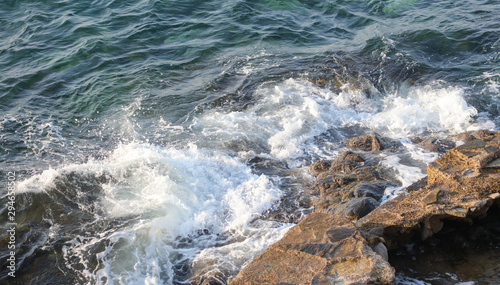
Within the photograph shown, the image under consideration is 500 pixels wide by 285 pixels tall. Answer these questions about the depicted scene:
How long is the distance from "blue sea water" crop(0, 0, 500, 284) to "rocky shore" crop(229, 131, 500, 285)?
859mm

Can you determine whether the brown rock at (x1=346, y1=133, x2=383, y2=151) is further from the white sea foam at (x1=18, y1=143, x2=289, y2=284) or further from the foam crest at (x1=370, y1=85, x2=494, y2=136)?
the white sea foam at (x1=18, y1=143, x2=289, y2=284)

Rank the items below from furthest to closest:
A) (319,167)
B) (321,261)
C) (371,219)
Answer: (319,167) → (371,219) → (321,261)

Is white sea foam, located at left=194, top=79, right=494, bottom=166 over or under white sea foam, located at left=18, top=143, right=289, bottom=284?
over

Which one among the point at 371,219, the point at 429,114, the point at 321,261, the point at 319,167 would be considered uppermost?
the point at 321,261

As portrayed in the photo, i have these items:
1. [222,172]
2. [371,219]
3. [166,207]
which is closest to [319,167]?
[222,172]

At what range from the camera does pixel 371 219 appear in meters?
4.73

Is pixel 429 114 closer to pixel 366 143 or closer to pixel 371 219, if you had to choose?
pixel 366 143

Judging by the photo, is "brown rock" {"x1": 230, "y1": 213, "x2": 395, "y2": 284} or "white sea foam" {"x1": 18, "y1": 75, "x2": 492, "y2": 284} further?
"white sea foam" {"x1": 18, "y1": 75, "x2": 492, "y2": 284}

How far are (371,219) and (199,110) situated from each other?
5481 millimetres

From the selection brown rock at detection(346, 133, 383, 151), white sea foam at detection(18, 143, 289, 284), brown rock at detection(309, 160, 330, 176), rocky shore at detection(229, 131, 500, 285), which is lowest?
white sea foam at detection(18, 143, 289, 284)

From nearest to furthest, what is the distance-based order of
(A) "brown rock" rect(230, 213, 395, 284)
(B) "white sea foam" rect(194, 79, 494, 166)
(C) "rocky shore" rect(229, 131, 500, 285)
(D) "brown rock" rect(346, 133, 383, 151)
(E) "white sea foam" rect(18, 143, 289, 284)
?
(A) "brown rock" rect(230, 213, 395, 284) → (C) "rocky shore" rect(229, 131, 500, 285) → (E) "white sea foam" rect(18, 143, 289, 284) → (D) "brown rock" rect(346, 133, 383, 151) → (B) "white sea foam" rect(194, 79, 494, 166)

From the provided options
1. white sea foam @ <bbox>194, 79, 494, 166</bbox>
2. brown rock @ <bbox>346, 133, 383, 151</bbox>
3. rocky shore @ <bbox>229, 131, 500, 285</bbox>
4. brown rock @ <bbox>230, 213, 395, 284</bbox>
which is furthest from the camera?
white sea foam @ <bbox>194, 79, 494, 166</bbox>

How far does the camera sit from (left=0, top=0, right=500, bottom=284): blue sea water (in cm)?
582

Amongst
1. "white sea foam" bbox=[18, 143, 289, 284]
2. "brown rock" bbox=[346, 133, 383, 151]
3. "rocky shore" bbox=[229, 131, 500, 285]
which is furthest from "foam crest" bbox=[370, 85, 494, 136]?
"white sea foam" bbox=[18, 143, 289, 284]
